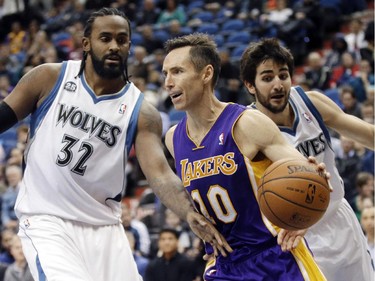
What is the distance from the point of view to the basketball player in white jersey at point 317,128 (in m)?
5.12

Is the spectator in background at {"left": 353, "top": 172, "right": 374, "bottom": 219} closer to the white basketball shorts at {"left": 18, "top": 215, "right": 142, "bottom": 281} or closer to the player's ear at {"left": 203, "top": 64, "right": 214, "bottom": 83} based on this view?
the white basketball shorts at {"left": 18, "top": 215, "right": 142, "bottom": 281}

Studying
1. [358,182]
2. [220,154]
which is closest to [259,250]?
[220,154]

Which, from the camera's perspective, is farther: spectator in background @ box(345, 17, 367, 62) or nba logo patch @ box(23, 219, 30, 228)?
spectator in background @ box(345, 17, 367, 62)

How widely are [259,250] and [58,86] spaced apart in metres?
1.58

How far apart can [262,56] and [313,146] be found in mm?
677

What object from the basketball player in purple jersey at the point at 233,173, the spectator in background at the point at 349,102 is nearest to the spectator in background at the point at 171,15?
the spectator in background at the point at 349,102

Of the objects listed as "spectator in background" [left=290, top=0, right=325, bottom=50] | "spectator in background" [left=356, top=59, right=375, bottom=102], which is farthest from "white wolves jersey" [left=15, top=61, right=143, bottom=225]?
"spectator in background" [left=290, top=0, right=325, bottom=50]

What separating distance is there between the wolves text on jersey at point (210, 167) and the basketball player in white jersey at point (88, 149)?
170 mm

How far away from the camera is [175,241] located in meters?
8.04

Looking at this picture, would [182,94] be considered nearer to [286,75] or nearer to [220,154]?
[220,154]

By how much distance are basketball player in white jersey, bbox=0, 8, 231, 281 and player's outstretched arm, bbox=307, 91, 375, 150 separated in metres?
1.10

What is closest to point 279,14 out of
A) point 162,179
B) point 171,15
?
point 171,15

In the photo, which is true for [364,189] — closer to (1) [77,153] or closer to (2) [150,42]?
(1) [77,153]

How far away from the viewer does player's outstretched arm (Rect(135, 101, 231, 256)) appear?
4391 millimetres
